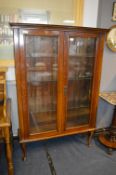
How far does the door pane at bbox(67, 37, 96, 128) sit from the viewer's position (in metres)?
1.97

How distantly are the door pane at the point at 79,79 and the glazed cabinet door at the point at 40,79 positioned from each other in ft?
0.64

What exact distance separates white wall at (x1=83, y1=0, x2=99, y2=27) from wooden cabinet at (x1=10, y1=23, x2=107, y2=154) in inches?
Answer: 16.3

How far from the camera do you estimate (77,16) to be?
85.0 inches

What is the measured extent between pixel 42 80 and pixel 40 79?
3cm

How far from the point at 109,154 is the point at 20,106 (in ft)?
4.83

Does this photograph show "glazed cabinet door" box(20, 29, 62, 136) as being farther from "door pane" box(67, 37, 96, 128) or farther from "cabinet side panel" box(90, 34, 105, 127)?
"cabinet side panel" box(90, 34, 105, 127)

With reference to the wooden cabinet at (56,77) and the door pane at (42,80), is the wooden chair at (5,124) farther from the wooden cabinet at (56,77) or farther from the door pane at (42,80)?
the door pane at (42,80)

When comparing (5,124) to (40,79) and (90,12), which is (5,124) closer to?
(40,79)

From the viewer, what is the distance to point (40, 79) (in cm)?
196

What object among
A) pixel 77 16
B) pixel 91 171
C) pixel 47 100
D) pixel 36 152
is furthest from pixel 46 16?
pixel 91 171

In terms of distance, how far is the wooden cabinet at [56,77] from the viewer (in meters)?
1.72

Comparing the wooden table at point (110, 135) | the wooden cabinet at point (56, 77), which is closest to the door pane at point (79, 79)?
the wooden cabinet at point (56, 77)

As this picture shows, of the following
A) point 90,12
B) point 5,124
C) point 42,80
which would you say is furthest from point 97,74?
point 5,124

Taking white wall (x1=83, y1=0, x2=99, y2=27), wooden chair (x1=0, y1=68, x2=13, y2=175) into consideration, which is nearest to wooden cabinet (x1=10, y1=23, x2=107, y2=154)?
wooden chair (x1=0, y1=68, x2=13, y2=175)
